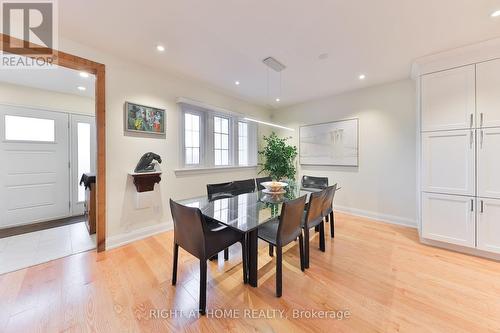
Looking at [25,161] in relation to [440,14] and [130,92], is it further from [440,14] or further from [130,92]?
[440,14]

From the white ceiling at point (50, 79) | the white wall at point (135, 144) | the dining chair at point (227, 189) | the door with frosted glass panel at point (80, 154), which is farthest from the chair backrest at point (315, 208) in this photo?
the door with frosted glass panel at point (80, 154)

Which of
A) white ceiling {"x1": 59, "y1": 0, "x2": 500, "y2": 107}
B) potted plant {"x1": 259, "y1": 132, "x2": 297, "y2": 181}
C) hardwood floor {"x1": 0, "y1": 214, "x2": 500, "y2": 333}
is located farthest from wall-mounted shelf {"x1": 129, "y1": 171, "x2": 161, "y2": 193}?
potted plant {"x1": 259, "y1": 132, "x2": 297, "y2": 181}

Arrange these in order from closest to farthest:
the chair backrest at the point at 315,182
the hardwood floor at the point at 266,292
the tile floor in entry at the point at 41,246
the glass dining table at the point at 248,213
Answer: the hardwood floor at the point at 266,292, the glass dining table at the point at 248,213, the tile floor in entry at the point at 41,246, the chair backrest at the point at 315,182

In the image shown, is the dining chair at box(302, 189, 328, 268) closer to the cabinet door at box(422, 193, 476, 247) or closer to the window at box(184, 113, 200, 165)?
the cabinet door at box(422, 193, 476, 247)

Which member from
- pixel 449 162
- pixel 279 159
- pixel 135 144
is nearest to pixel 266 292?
pixel 135 144

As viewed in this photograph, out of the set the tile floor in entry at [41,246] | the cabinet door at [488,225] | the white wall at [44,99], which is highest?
the white wall at [44,99]

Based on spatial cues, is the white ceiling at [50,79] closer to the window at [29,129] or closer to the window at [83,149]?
the window at [29,129]

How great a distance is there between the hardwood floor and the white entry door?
2.12 metres

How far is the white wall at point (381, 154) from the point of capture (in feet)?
10.8

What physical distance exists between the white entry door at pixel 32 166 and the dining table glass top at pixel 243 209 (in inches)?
132

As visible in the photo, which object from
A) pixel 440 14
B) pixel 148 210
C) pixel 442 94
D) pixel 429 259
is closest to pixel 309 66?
pixel 440 14

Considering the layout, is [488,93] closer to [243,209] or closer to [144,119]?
[243,209]

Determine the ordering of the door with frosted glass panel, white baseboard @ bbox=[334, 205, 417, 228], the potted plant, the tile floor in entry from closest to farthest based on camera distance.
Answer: the tile floor in entry → white baseboard @ bbox=[334, 205, 417, 228] → the door with frosted glass panel → the potted plant

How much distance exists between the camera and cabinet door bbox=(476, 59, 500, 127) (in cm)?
221
